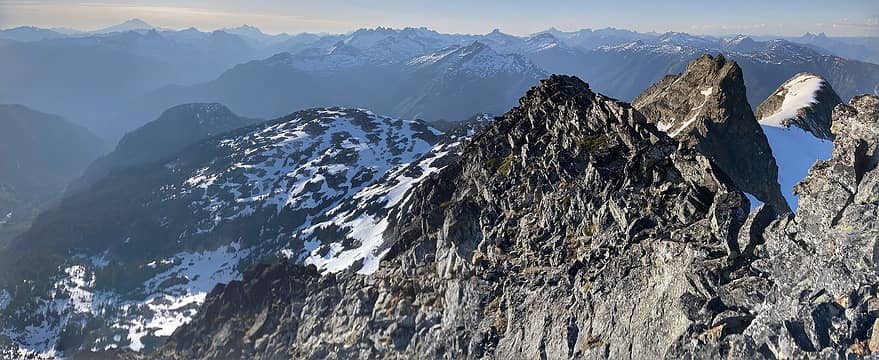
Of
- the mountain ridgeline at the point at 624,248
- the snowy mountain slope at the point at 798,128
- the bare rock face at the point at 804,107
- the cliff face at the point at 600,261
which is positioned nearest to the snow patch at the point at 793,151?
the snowy mountain slope at the point at 798,128

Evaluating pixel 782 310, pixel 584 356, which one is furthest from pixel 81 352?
pixel 782 310

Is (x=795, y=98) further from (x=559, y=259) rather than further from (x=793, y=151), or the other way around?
(x=559, y=259)

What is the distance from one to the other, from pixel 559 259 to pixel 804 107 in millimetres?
70420

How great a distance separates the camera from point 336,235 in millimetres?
179000

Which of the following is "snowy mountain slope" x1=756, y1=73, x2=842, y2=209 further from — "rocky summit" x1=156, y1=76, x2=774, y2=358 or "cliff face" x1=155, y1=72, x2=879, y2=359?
"cliff face" x1=155, y1=72, x2=879, y2=359

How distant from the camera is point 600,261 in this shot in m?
46.8

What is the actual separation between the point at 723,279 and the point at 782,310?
5.21 m

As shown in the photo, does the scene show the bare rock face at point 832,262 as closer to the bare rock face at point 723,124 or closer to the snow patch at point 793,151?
the bare rock face at point 723,124

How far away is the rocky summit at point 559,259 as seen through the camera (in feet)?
118

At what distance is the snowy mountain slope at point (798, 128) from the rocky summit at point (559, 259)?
89.5 ft

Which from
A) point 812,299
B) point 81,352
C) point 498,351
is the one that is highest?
point 812,299

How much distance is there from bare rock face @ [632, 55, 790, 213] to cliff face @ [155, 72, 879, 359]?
15.9 metres

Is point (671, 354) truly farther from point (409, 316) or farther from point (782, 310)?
point (409, 316)

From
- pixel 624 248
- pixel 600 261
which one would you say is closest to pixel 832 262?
pixel 624 248
